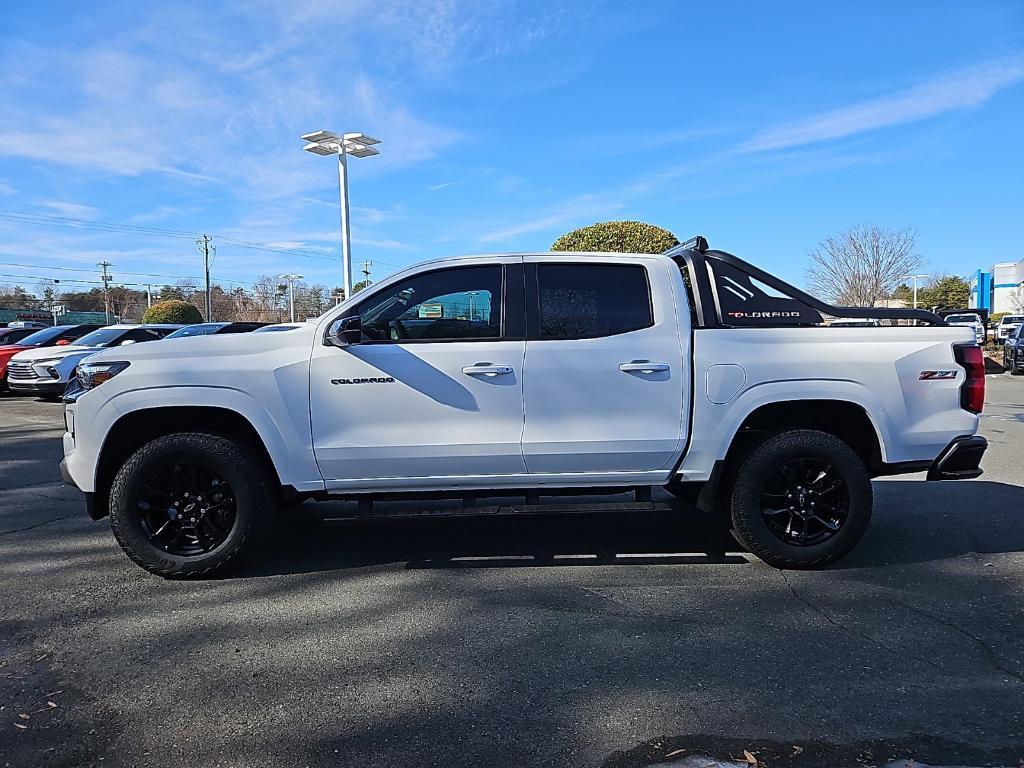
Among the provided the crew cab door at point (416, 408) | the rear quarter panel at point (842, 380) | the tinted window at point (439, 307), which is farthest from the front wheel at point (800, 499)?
the tinted window at point (439, 307)

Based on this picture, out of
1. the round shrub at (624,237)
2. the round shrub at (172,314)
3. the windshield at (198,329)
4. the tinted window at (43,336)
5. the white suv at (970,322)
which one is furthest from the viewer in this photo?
the round shrub at (172,314)

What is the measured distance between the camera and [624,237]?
802 inches

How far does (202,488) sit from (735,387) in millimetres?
3281

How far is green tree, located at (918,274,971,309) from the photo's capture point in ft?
176

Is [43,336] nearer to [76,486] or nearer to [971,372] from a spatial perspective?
[76,486]

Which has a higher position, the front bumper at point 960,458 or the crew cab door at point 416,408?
the crew cab door at point 416,408

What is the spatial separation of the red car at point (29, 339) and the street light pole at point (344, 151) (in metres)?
7.59

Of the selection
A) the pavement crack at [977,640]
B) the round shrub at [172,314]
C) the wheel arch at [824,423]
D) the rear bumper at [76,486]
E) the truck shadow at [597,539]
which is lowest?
the pavement crack at [977,640]

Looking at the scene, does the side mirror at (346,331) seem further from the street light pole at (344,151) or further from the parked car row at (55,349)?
the street light pole at (344,151)

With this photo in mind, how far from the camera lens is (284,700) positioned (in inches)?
121

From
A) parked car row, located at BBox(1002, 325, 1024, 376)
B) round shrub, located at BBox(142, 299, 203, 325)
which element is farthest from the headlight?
round shrub, located at BBox(142, 299, 203, 325)

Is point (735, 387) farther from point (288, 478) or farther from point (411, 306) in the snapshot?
point (288, 478)

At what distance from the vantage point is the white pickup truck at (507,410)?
4383mm

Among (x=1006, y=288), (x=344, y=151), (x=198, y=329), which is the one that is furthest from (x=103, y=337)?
(x=1006, y=288)
